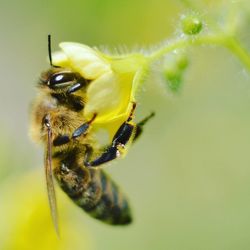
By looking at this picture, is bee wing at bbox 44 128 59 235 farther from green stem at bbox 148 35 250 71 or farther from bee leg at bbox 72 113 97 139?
green stem at bbox 148 35 250 71

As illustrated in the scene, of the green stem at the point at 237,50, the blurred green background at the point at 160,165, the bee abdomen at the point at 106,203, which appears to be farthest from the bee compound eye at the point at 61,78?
the blurred green background at the point at 160,165

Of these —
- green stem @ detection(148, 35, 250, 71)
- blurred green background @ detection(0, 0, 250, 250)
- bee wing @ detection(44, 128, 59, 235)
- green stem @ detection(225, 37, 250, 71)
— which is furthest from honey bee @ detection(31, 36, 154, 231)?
blurred green background @ detection(0, 0, 250, 250)

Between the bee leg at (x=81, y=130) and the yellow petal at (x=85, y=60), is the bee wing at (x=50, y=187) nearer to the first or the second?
the bee leg at (x=81, y=130)

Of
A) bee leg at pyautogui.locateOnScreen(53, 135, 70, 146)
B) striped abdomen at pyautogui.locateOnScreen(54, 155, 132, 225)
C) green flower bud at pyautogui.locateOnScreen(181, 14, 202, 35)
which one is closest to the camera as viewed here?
green flower bud at pyautogui.locateOnScreen(181, 14, 202, 35)

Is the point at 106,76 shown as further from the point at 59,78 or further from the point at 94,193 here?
the point at 94,193

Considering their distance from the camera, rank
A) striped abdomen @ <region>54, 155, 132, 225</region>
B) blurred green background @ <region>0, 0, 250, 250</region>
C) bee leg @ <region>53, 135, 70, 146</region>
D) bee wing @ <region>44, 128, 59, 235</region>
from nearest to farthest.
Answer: bee wing @ <region>44, 128, 59, 235</region> < bee leg @ <region>53, 135, 70, 146</region> < striped abdomen @ <region>54, 155, 132, 225</region> < blurred green background @ <region>0, 0, 250, 250</region>
